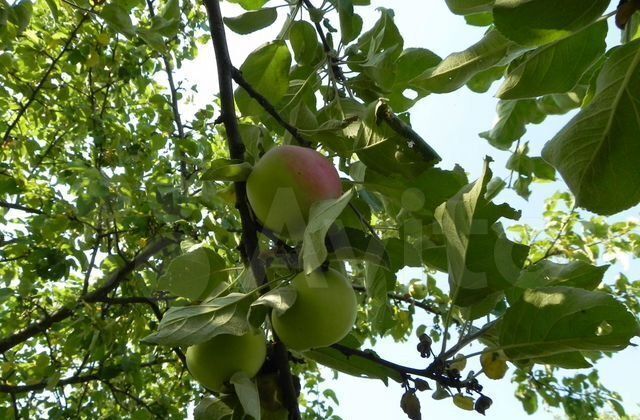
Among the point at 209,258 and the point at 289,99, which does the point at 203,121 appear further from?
the point at 209,258

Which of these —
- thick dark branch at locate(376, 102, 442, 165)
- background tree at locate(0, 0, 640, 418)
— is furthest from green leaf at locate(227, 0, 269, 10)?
thick dark branch at locate(376, 102, 442, 165)

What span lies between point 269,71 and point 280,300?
0.64 meters

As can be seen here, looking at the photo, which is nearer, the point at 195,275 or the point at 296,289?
Result: the point at 296,289

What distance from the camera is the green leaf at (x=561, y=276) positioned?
835 mm

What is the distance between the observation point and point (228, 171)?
0.84 meters

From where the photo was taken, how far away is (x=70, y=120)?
303 cm

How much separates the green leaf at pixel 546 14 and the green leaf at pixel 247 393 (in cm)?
57

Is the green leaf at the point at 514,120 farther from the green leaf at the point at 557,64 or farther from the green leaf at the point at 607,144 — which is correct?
the green leaf at the point at 607,144

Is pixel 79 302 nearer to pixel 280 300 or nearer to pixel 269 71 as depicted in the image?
pixel 269 71

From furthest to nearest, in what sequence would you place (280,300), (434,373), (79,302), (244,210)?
(79,302)
(244,210)
(434,373)
(280,300)

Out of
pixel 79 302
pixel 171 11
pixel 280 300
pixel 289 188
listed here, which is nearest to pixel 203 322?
pixel 280 300

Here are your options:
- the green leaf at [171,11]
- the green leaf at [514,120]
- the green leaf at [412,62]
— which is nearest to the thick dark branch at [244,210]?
the green leaf at [412,62]

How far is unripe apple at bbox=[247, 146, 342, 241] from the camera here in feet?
2.63

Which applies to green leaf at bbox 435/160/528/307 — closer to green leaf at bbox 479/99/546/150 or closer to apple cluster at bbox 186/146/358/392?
apple cluster at bbox 186/146/358/392
